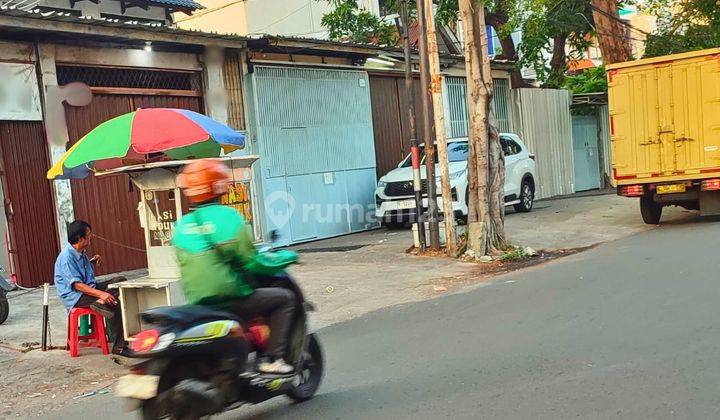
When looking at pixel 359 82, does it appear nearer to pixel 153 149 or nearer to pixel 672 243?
pixel 672 243

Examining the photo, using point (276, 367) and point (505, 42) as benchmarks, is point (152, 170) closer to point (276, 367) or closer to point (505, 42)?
point (276, 367)

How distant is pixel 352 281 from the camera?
10.7m

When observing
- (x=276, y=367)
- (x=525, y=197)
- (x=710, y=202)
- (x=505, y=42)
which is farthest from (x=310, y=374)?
(x=505, y=42)

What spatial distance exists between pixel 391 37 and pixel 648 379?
19.7 meters

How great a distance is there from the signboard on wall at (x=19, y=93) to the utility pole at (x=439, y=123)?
20.1 feet

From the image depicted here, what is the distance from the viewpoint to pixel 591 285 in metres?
8.56

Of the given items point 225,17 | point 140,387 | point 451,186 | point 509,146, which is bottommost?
point 140,387

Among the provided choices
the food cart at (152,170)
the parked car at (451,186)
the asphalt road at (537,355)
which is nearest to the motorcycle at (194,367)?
the asphalt road at (537,355)

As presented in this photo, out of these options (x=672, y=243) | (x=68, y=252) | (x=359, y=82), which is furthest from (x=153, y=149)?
(x=359, y=82)

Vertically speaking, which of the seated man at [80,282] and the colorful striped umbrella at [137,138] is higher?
the colorful striped umbrella at [137,138]

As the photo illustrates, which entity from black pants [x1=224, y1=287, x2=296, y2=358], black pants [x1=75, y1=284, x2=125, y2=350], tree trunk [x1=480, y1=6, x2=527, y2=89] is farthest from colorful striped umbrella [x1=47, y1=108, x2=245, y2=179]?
tree trunk [x1=480, y1=6, x2=527, y2=89]

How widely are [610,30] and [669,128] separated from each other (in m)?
6.41

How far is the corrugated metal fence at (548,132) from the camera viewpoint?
2289cm

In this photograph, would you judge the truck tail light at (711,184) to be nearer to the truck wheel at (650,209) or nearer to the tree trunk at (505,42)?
the truck wheel at (650,209)
